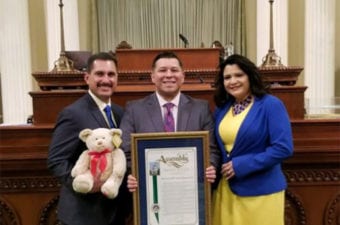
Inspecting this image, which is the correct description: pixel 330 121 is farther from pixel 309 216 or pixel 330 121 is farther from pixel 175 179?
pixel 175 179

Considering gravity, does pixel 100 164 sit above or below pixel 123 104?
below

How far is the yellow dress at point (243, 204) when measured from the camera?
2080 mm

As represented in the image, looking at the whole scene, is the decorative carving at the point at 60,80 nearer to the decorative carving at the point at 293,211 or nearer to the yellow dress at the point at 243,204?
the yellow dress at the point at 243,204

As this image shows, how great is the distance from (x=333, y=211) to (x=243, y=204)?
53.4 inches

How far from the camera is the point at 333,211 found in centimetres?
310

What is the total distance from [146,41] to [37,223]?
8421 millimetres

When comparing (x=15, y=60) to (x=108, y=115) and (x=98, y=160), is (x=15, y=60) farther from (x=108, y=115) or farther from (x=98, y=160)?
(x=98, y=160)

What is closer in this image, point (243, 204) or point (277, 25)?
point (243, 204)

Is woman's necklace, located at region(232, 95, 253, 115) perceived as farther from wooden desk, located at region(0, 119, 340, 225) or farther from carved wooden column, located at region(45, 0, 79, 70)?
carved wooden column, located at region(45, 0, 79, 70)

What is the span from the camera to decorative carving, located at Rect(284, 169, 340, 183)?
3.04 m

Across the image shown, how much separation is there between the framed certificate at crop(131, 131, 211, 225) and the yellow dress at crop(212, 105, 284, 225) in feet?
0.70

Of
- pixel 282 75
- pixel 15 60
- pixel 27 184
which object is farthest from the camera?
pixel 15 60

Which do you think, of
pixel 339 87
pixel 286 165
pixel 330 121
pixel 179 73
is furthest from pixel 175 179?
pixel 339 87

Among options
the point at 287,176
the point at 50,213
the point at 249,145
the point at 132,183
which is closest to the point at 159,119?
the point at 132,183
